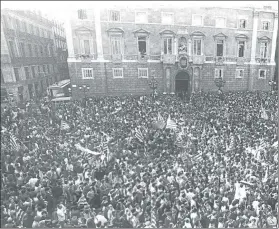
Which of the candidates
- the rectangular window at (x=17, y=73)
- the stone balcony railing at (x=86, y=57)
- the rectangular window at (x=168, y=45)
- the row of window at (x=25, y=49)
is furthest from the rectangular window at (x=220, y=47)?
the rectangular window at (x=17, y=73)

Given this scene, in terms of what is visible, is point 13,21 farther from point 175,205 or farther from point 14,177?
point 175,205

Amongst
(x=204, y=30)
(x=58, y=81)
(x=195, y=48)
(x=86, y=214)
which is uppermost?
(x=204, y=30)

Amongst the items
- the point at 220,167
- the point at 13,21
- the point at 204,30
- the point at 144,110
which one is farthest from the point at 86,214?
the point at 204,30

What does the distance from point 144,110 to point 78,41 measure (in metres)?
8.57

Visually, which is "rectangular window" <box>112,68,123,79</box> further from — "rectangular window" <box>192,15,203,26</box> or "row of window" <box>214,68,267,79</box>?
"row of window" <box>214,68,267,79</box>

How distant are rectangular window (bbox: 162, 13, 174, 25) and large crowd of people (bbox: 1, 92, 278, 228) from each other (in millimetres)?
7937

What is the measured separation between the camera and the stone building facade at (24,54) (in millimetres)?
13742

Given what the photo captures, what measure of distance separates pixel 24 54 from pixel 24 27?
1.82 m

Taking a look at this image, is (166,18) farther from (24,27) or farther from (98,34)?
(24,27)

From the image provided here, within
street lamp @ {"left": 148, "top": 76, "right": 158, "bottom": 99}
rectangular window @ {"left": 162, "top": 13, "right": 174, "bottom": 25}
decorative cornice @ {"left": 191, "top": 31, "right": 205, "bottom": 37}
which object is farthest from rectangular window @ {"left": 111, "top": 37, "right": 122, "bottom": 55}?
decorative cornice @ {"left": 191, "top": 31, "right": 205, "bottom": 37}

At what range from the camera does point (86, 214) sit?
7242 mm

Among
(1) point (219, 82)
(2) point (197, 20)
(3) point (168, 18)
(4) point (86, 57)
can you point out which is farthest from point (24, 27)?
(1) point (219, 82)

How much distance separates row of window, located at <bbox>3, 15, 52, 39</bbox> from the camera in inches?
527

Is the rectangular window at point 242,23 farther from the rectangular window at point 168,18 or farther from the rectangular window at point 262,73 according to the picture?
the rectangular window at point 168,18
